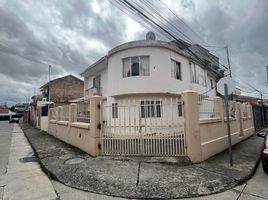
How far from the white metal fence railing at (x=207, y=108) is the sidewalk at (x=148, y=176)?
5.55 ft

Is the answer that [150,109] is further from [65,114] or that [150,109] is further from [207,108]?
[65,114]

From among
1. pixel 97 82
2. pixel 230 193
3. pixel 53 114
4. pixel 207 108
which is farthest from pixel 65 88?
pixel 230 193

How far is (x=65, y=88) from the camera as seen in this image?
1268 inches

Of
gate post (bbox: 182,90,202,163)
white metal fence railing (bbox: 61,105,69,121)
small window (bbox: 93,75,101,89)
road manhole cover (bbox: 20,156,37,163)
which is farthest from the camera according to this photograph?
small window (bbox: 93,75,101,89)

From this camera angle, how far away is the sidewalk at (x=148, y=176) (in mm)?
4590

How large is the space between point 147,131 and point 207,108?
8.87ft

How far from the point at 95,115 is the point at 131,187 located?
11.0 ft

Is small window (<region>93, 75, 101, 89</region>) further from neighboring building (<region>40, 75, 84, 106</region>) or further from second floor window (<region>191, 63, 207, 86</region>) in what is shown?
neighboring building (<region>40, 75, 84, 106</region>)

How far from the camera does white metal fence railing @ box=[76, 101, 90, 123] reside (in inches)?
328

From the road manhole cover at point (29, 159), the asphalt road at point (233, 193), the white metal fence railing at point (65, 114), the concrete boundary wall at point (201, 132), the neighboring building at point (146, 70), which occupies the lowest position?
the asphalt road at point (233, 193)

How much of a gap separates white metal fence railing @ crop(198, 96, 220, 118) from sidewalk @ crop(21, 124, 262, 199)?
1.69m

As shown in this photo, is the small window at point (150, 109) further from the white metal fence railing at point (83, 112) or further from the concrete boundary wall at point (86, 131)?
the white metal fence railing at point (83, 112)

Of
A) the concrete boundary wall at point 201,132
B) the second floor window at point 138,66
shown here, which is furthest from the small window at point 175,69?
the concrete boundary wall at point 201,132

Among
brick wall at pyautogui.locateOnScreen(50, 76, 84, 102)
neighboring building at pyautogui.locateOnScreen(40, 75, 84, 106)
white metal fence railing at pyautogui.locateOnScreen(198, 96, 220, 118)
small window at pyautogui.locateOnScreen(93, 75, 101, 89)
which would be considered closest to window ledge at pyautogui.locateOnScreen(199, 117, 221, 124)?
white metal fence railing at pyautogui.locateOnScreen(198, 96, 220, 118)
